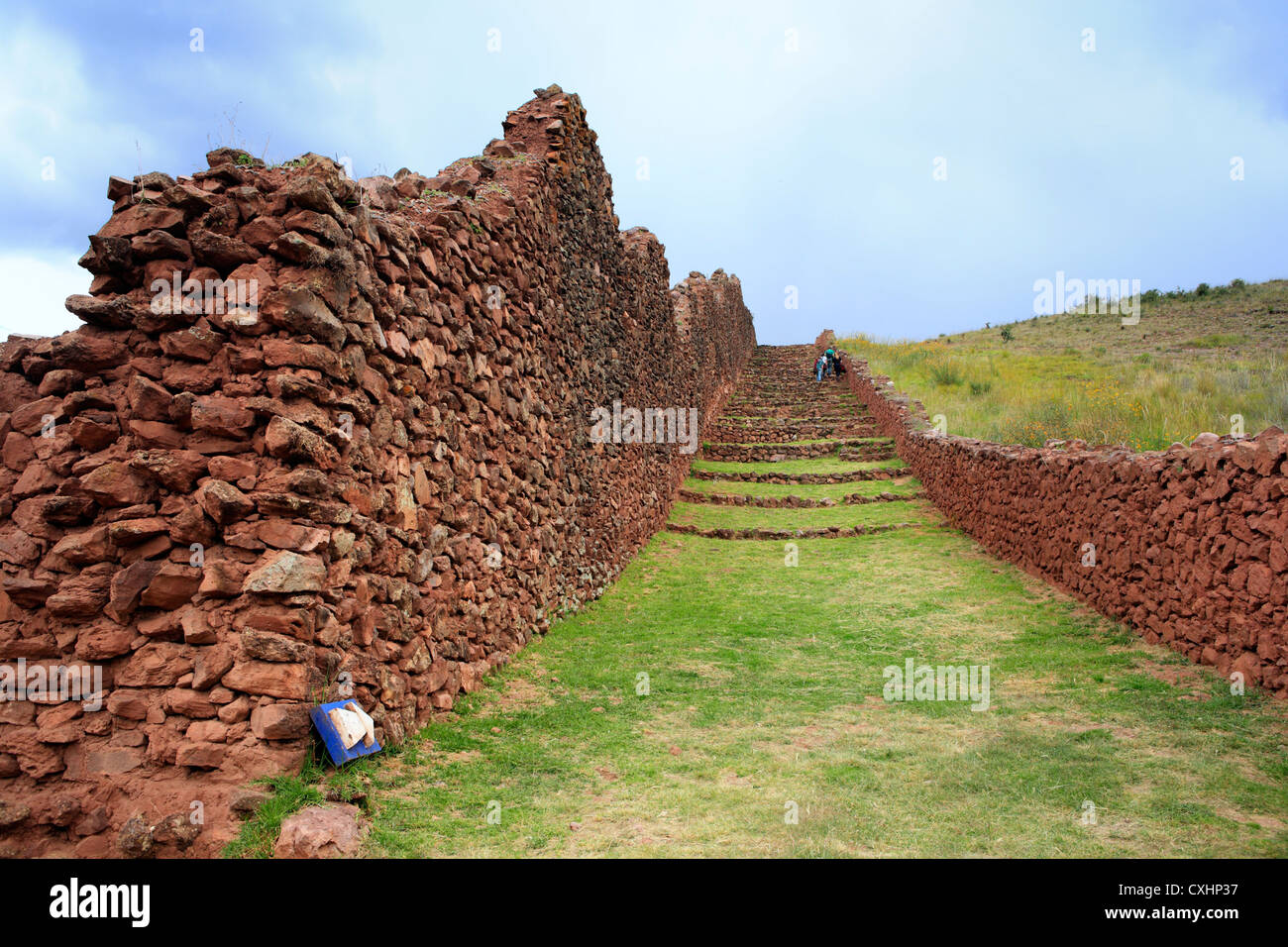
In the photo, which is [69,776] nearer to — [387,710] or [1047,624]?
[387,710]

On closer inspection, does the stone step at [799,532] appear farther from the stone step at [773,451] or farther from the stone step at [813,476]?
the stone step at [773,451]

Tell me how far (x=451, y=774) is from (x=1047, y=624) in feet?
25.3

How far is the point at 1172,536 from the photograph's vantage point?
750 centimetres

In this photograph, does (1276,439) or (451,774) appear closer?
(451,774)

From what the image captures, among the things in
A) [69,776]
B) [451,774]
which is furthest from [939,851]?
[69,776]

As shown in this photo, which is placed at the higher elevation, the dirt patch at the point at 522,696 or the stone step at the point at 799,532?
the stone step at the point at 799,532

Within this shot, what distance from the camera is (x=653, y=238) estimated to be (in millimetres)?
16656

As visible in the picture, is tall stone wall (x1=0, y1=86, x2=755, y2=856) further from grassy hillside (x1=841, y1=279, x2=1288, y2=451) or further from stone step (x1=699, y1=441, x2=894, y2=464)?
stone step (x1=699, y1=441, x2=894, y2=464)

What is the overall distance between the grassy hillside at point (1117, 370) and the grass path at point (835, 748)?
4665 mm

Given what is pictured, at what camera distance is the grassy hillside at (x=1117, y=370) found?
12.2m

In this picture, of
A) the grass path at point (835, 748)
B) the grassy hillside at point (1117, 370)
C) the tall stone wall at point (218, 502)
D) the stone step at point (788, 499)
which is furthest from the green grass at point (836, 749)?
the stone step at point (788, 499)

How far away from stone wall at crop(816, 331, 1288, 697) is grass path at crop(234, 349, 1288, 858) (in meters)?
0.34

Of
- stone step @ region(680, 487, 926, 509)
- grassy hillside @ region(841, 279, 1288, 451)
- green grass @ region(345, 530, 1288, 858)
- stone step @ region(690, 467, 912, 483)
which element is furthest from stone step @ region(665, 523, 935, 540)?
green grass @ region(345, 530, 1288, 858)

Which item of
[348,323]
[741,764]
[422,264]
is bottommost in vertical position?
[741,764]
